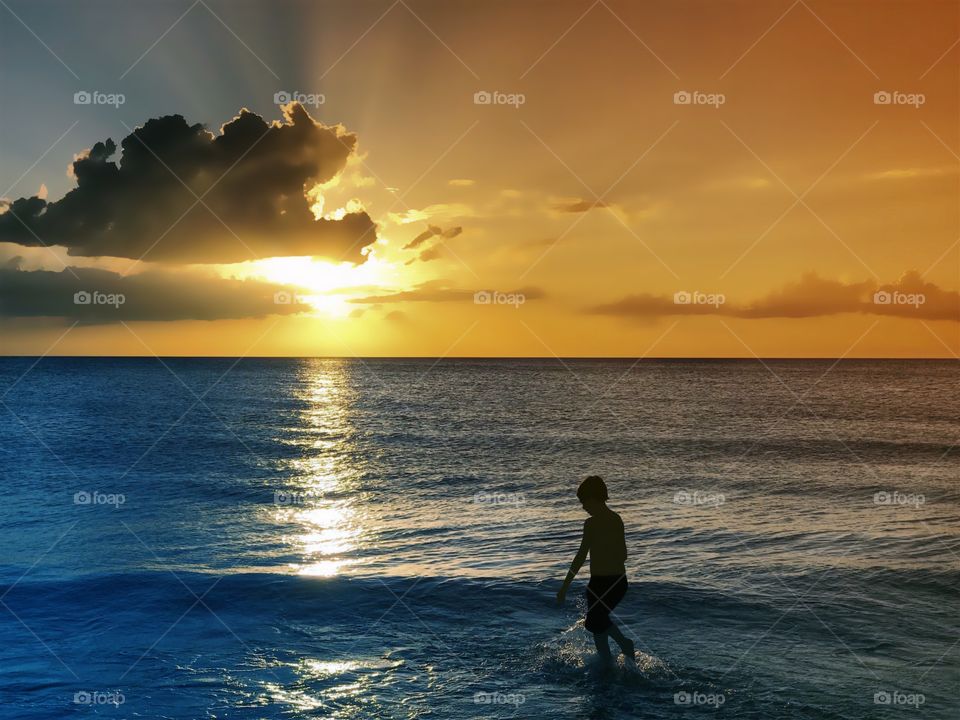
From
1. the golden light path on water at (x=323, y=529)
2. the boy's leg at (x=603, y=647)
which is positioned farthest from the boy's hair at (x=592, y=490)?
the golden light path on water at (x=323, y=529)

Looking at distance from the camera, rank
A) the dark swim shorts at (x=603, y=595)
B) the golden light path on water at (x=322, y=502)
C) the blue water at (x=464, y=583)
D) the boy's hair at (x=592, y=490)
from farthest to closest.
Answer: the golden light path on water at (x=322, y=502), the blue water at (x=464, y=583), the dark swim shorts at (x=603, y=595), the boy's hair at (x=592, y=490)

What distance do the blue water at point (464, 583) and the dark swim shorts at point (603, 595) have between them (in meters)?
0.84

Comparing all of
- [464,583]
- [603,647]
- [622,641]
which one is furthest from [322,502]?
[622,641]

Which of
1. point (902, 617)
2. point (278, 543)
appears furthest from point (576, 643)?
point (278, 543)

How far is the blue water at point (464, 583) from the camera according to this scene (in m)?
9.16

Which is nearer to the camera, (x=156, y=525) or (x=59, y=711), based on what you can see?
(x=59, y=711)

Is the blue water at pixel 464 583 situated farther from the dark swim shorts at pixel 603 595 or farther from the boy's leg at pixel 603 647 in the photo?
the dark swim shorts at pixel 603 595

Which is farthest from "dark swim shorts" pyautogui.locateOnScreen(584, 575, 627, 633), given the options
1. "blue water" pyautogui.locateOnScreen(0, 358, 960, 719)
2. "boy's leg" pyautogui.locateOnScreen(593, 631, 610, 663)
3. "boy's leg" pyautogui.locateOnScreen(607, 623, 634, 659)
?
"blue water" pyautogui.locateOnScreen(0, 358, 960, 719)

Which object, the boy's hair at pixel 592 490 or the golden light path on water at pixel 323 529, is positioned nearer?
the boy's hair at pixel 592 490

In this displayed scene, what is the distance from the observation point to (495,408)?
221ft

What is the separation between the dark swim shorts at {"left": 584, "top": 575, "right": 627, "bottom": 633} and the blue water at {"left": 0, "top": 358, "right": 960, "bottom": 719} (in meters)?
0.84

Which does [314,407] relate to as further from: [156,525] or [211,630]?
[211,630]

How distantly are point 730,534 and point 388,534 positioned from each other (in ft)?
29.8

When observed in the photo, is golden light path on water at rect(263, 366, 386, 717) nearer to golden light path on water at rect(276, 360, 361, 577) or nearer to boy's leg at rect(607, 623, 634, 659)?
golden light path on water at rect(276, 360, 361, 577)
